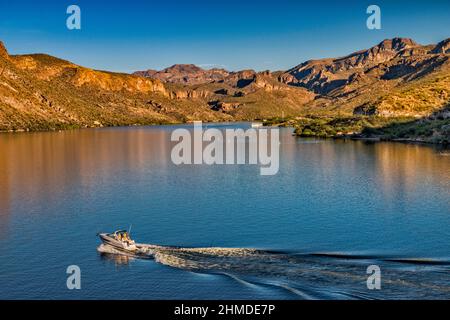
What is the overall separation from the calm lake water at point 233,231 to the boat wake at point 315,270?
6 centimetres

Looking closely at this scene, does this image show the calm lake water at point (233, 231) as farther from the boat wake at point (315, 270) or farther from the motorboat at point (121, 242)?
the motorboat at point (121, 242)

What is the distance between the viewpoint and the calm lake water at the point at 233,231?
2766 cm

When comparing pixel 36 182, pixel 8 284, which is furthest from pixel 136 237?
pixel 36 182

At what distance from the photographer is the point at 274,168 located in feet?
252

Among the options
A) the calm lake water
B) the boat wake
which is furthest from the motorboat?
the calm lake water

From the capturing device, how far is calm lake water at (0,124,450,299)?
27656 millimetres

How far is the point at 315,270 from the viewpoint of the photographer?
29.5m

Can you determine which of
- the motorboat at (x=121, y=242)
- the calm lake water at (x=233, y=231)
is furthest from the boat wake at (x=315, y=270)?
the motorboat at (x=121, y=242)

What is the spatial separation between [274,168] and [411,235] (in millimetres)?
40919

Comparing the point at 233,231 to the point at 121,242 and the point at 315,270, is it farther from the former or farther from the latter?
the point at 315,270

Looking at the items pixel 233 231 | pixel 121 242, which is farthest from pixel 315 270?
pixel 121 242

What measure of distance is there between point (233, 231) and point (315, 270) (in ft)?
33.3

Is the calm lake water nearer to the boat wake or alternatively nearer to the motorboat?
the boat wake
